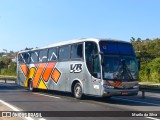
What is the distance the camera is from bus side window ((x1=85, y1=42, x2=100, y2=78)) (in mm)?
16250

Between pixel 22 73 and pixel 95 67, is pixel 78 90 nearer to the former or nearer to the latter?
pixel 95 67

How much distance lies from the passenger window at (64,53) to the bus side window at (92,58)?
235cm

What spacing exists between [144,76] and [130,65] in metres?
29.5

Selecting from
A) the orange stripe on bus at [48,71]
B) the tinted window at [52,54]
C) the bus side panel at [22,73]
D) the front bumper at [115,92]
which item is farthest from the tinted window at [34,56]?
the front bumper at [115,92]

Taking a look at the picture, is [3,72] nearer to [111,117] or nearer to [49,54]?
[49,54]

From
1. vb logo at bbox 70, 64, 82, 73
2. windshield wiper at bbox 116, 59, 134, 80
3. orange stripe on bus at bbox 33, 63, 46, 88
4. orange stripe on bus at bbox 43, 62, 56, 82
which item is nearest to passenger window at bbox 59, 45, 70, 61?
vb logo at bbox 70, 64, 82, 73

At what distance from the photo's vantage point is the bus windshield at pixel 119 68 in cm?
1598

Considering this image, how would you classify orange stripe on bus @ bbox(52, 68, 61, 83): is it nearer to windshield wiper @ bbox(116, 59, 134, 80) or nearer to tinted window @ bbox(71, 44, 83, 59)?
tinted window @ bbox(71, 44, 83, 59)

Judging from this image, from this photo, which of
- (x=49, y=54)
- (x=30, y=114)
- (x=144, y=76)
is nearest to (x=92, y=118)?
(x=30, y=114)

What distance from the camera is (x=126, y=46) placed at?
56.3 feet

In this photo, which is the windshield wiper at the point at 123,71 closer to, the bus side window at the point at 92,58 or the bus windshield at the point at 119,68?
the bus windshield at the point at 119,68

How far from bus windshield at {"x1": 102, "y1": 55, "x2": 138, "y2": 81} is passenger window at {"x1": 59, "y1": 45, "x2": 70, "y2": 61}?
3608 millimetres

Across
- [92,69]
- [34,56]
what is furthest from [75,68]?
[34,56]

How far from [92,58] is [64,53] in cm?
352
